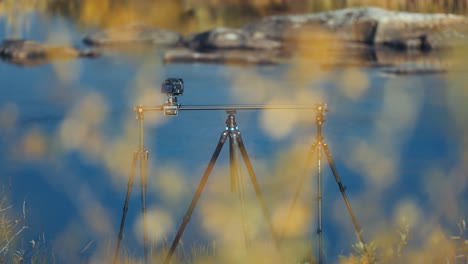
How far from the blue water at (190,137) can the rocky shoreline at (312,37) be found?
106 cm

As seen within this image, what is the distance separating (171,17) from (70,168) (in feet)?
31.5

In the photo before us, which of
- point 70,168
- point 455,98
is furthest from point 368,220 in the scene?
point 455,98

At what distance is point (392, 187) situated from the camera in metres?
10.6

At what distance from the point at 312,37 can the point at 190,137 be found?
7567mm

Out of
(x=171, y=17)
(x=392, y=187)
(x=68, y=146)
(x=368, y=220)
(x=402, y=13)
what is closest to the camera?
(x=368, y=220)

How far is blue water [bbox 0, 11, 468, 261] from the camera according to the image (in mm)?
9852

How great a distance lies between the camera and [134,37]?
1973cm

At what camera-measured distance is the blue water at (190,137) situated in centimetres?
985

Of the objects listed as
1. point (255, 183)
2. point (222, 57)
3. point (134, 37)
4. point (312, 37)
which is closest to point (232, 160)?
point (255, 183)

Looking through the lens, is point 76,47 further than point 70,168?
Yes

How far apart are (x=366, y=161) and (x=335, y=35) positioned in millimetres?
8277

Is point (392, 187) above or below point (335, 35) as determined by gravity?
below

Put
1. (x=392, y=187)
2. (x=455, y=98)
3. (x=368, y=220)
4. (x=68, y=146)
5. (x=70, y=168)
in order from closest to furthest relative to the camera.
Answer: (x=368, y=220), (x=392, y=187), (x=70, y=168), (x=68, y=146), (x=455, y=98)

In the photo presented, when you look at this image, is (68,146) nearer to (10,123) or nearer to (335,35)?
(10,123)
